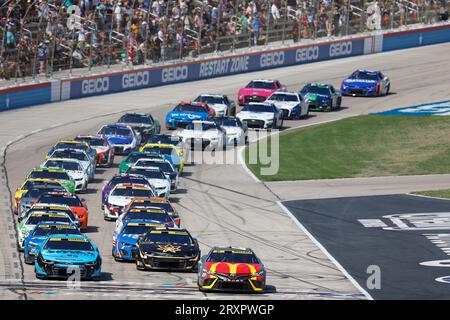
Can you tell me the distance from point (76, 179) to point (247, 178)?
843 centimetres

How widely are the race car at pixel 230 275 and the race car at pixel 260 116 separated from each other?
26847 millimetres

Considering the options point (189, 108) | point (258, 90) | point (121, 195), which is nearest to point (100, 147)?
point (189, 108)

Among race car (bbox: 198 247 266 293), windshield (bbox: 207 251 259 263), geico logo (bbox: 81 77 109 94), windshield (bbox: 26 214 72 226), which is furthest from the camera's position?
geico logo (bbox: 81 77 109 94)

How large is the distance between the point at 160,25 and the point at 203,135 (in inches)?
590

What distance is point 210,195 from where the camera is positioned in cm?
4331

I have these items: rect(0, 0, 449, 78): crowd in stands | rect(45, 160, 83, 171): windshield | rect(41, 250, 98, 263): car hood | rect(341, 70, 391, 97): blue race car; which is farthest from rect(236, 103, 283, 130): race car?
rect(41, 250, 98, 263): car hood

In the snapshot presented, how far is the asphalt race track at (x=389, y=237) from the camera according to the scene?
100.0 feet

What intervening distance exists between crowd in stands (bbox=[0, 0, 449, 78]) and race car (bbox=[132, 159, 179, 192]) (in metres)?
14.8

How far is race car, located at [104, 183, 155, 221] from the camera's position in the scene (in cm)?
3753

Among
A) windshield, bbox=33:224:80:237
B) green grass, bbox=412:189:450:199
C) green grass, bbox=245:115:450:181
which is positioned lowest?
green grass, bbox=412:189:450:199

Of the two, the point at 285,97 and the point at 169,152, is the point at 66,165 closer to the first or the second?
the point at 169,152

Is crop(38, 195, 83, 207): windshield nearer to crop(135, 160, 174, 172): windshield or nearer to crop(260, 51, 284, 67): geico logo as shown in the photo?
crop(135, 160, 174, 172): windshield

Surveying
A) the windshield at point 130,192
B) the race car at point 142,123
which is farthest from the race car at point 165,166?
the race car at point 142,123
